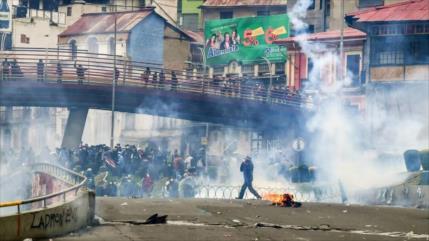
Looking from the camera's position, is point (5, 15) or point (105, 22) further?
point (105, 22)

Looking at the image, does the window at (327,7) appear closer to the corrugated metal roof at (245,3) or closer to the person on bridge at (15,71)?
the corrugated metal roof at (245,3)

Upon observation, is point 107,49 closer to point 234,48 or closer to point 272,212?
point 234,48

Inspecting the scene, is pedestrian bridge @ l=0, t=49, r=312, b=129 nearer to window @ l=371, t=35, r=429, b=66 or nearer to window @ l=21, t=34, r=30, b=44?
window @ l=371, t=35, r=429, b=66

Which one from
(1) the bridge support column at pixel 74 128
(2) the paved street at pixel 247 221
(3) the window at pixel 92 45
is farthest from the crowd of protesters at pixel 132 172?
(3) the window at pixel 92 45

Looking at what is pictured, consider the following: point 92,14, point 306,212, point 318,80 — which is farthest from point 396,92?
point 92,14

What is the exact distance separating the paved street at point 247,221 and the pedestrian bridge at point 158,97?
21.4 metres

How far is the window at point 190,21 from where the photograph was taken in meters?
99.0

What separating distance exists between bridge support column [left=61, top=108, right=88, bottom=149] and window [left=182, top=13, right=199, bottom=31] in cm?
4144

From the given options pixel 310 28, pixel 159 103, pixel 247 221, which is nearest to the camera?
pixel 247 221

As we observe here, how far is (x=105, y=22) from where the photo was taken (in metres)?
84.3

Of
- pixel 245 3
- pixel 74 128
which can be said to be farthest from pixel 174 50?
pixel 74 128

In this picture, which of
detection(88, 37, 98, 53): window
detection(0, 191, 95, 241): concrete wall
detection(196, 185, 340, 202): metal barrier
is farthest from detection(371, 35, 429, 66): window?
detection(88, 37, 98, 53): window

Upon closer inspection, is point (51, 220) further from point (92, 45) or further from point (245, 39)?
point (92, 45)

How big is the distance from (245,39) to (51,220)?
192 feet
